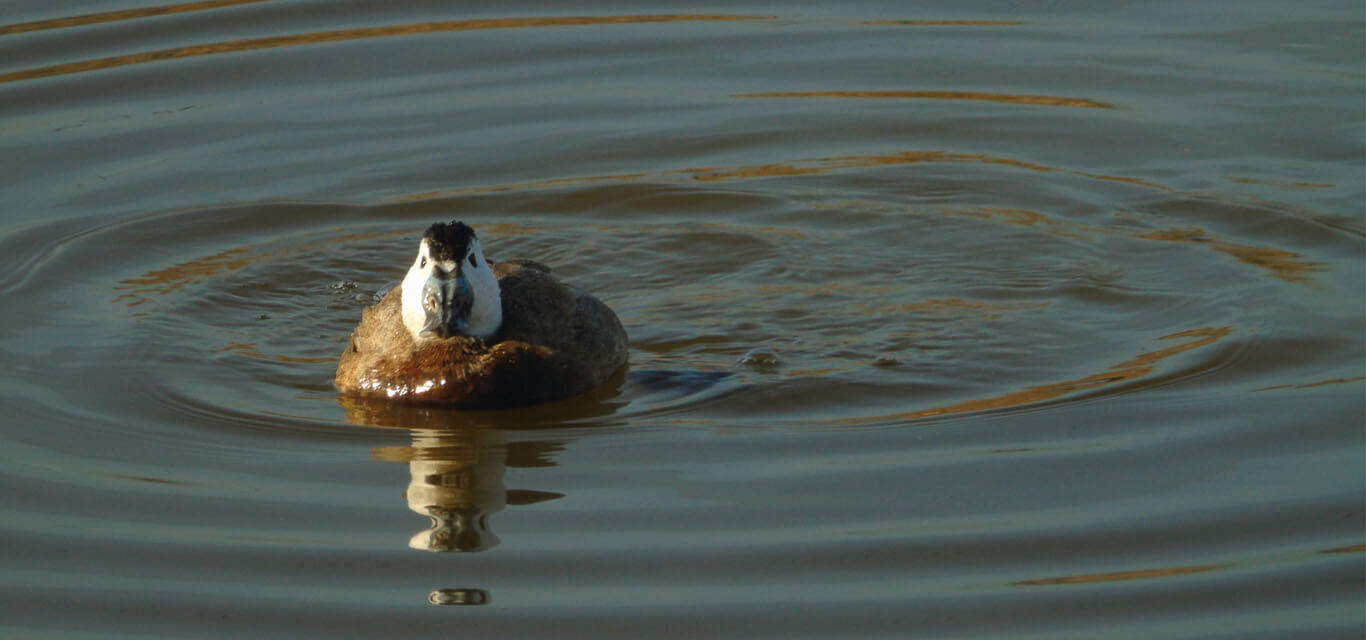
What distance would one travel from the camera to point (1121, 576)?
283 inches

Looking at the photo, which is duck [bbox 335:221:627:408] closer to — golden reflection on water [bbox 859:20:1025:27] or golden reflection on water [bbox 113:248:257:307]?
golden reflection on water [bbox 113:248:257:307]

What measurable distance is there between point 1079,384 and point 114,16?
10963 millimetres

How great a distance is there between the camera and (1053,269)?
37.9ft

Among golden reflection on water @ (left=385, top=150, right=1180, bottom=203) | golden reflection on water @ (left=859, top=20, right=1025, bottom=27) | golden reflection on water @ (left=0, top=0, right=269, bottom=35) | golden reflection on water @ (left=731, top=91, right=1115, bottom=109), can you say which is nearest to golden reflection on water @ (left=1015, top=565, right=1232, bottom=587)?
golden reflection on water @ (left=385, top=150, right=1180, bottom=203)

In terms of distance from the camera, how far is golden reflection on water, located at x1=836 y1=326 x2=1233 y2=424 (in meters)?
9.22

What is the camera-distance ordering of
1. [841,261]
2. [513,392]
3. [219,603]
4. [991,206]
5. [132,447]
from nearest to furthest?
1. [219,603]
2. [132,447]
3. [513,392]
4. [841,261]
5. [991,206]

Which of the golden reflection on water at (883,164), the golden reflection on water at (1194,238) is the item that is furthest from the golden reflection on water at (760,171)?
the golden reflection on water at (1194,238)

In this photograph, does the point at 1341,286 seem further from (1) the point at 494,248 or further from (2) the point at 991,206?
(1) the point at 494,248

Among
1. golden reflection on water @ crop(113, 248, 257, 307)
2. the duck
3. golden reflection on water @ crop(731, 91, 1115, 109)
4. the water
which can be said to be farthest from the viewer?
golden reflection on water @ crop(731, 91, 1115, 109)

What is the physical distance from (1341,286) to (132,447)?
6.84 m

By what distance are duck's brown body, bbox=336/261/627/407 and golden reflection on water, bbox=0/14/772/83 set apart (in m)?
6.74

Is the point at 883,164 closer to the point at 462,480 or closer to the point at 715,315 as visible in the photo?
the point at 715,315

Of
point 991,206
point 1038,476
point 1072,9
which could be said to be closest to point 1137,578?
point 1038,476

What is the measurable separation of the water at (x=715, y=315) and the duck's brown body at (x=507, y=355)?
0.46 feet
